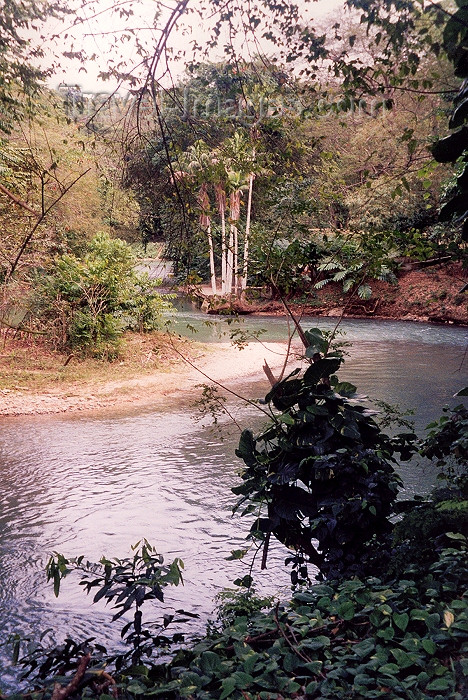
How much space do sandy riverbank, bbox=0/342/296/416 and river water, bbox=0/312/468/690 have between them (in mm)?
455

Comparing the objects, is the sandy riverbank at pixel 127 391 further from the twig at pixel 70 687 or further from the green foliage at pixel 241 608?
the twig at pixel 70 687

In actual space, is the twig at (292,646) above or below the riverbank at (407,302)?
below

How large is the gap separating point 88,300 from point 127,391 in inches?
102

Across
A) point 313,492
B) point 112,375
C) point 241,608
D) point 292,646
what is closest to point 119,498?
point 241,608

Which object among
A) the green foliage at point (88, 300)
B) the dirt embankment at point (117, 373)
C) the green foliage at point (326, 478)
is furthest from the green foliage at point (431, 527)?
the green foliage at point (88, 300)

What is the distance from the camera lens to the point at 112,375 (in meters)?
11.2

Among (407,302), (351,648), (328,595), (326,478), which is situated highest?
(407,302)

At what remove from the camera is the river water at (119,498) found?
399 centimetres

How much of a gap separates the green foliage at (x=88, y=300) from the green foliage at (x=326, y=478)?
362 inches

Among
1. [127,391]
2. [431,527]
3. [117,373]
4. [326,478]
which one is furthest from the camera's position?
[117,373]

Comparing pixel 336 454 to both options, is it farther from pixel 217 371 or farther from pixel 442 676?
pixel 217 371

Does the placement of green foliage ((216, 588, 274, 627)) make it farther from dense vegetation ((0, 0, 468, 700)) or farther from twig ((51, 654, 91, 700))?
twig ((51, 654, 91, 700))

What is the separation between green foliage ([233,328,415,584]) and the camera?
121 inches

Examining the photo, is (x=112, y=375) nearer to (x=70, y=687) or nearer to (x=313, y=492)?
(x=313, y=492)
